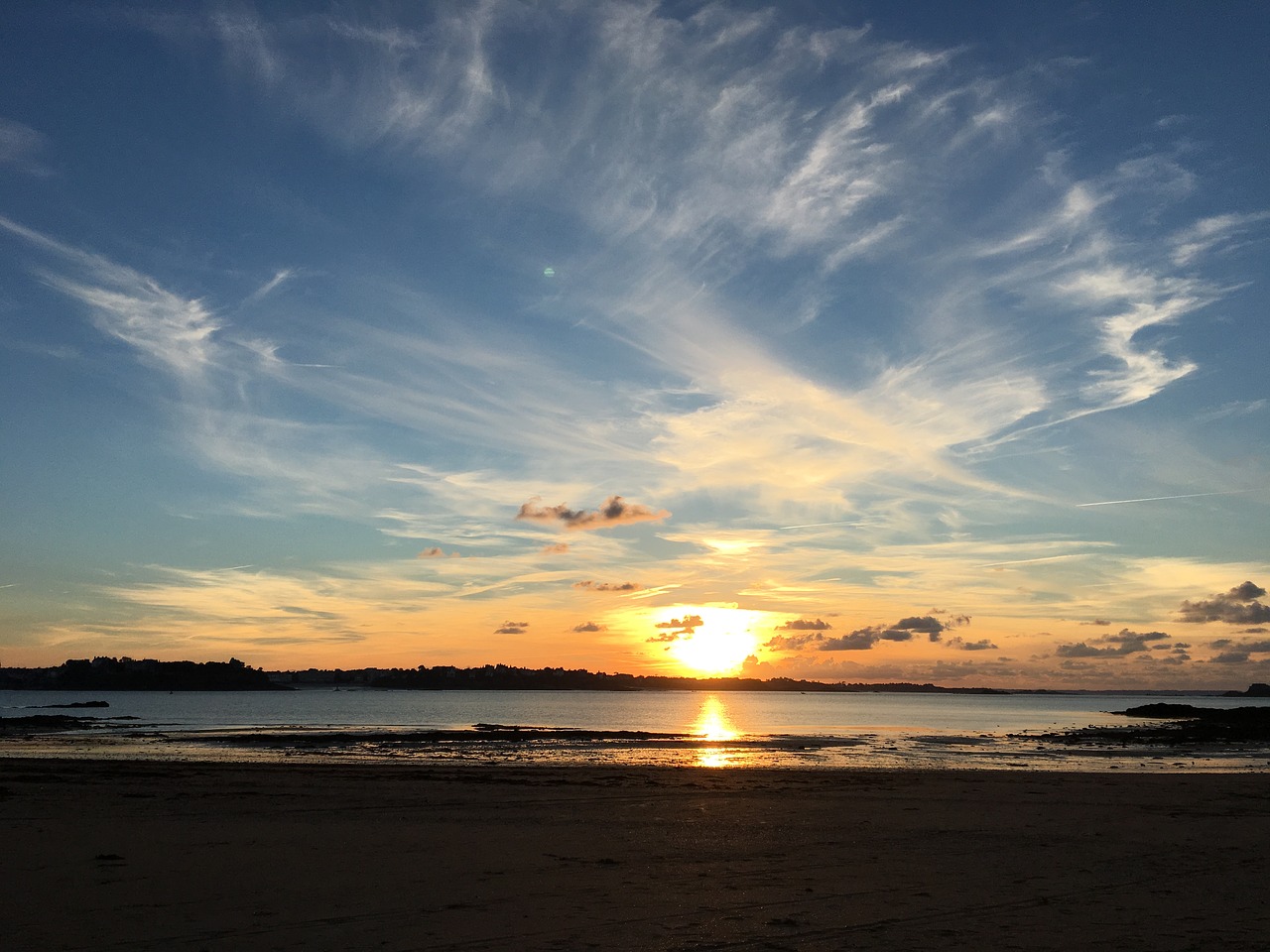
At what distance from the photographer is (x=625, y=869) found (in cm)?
1477

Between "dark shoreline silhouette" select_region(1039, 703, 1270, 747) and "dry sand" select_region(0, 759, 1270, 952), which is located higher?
"dry sand" select_region(0, 759, 1270, 952)

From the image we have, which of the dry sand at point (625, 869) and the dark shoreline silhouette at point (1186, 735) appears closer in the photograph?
the dry sand at point (625, 869)

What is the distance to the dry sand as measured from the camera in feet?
35.6

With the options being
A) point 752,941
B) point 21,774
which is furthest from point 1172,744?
point 21,774

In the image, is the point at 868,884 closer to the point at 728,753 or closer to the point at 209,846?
the point at 209,846

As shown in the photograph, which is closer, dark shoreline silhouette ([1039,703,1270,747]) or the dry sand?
the dry sand

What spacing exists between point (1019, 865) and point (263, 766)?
100ft

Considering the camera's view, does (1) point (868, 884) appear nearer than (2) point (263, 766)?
Yes

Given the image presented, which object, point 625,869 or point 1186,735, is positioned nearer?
point 625,869

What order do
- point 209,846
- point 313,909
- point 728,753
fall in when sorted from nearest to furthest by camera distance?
point 313,909, point 209,846, point 728,753

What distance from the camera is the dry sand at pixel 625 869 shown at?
1084cm

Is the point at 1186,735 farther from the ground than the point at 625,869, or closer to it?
closer to it

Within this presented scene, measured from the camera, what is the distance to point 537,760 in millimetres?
42344

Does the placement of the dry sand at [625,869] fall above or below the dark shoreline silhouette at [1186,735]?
above
